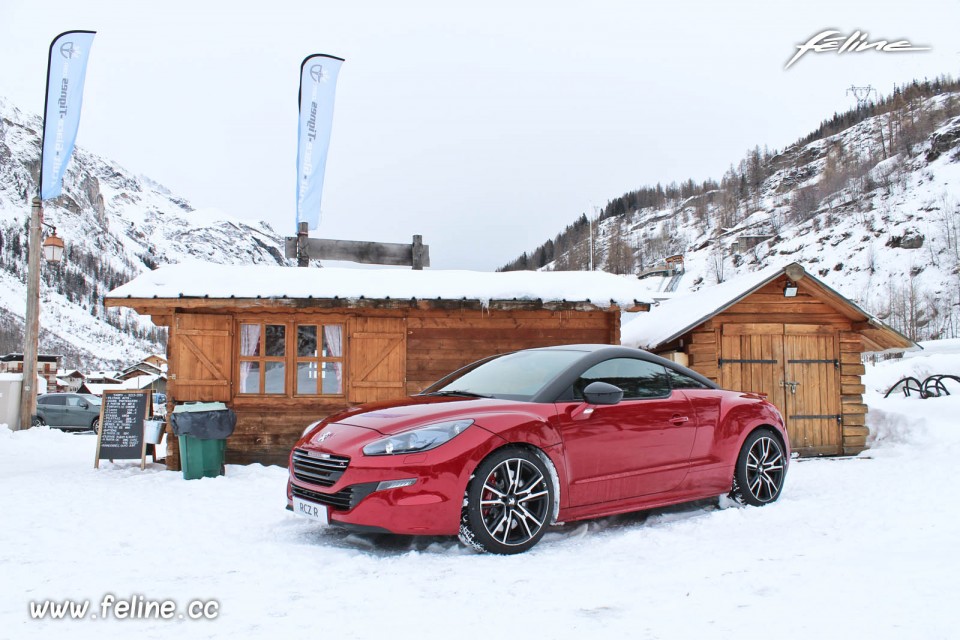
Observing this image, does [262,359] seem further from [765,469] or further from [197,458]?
[765,469]

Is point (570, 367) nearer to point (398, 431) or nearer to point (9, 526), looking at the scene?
point (398, 431)

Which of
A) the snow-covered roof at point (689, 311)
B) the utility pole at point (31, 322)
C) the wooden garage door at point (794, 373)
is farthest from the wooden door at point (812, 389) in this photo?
the utility pole at point (31, 322)

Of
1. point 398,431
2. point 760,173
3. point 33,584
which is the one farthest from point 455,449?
point 760,173

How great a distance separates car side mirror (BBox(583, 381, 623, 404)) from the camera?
4.77 meters

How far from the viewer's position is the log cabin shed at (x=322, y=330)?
9.24 metres

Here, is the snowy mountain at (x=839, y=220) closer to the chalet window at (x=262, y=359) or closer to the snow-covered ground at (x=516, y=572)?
the chalet window at (x=262, y=359)

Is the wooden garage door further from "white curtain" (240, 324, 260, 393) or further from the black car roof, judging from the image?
"white curtain" (240, 324, 260, 393)

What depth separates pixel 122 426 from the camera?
30.3ft

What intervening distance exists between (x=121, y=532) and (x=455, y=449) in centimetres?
293

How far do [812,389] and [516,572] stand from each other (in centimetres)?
815

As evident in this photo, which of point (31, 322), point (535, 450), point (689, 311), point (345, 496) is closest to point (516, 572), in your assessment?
point (535, 450)

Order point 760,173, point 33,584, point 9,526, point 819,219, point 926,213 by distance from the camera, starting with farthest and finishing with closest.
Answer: point 760,173 → point 819,219 → point 926,213 → point 9,526 → point 33,584

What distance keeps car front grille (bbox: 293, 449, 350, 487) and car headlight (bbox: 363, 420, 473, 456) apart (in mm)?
222

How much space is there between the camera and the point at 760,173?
102 m
